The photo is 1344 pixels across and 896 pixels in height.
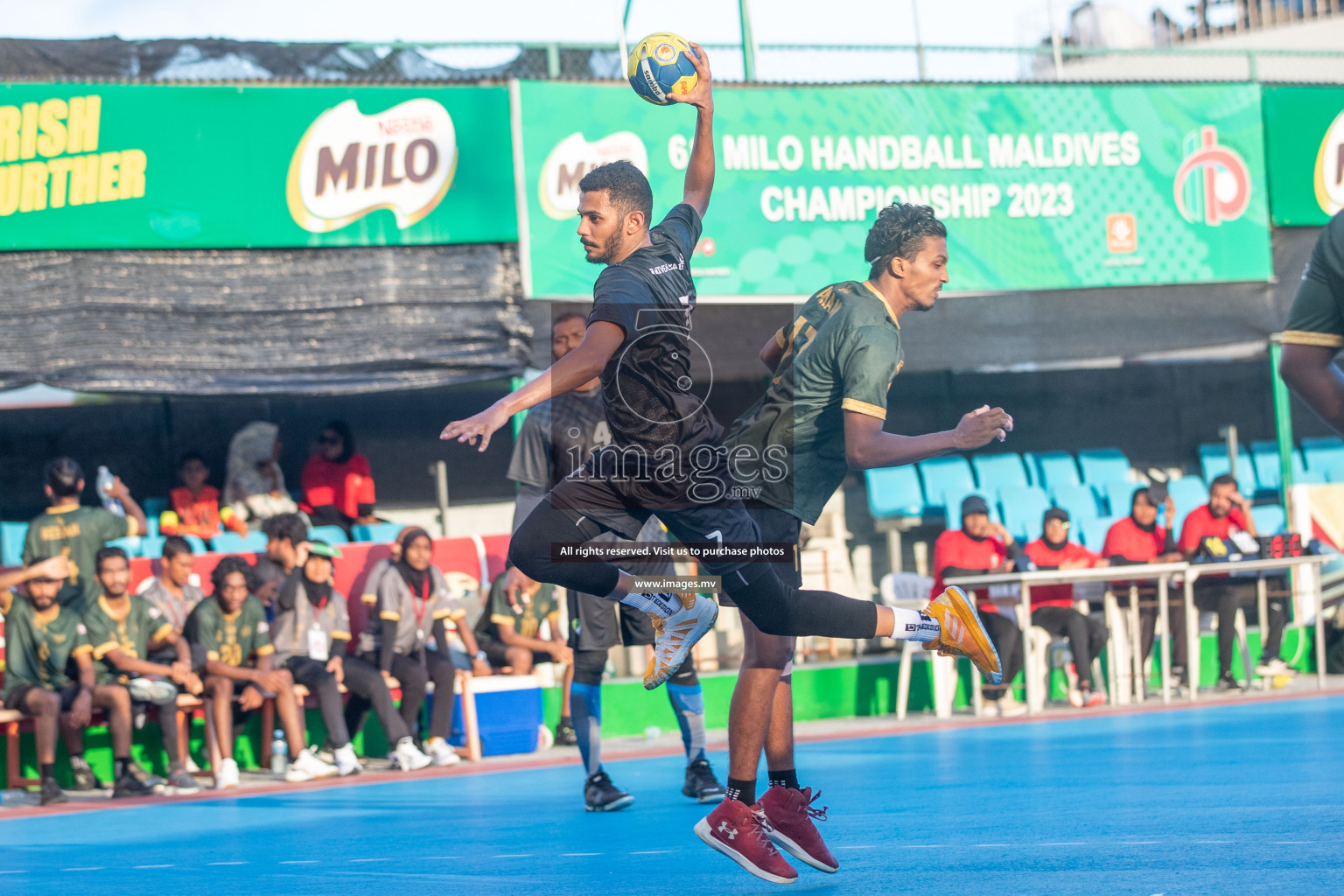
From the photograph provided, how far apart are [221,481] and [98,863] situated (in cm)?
721

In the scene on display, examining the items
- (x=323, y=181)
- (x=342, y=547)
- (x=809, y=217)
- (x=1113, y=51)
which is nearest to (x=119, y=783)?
(x=342, y=547)

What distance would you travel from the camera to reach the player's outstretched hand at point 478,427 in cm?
384

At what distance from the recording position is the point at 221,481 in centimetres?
1229

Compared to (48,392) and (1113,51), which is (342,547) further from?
(1113,51)

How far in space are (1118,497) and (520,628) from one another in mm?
5971

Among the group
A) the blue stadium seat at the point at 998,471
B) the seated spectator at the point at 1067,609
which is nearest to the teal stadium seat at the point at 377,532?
the seated spectator at the point at 1067,609

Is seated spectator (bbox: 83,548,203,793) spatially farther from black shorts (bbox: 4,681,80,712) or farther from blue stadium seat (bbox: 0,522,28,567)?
blue stadium seat (bbox: 0,522,28,567)

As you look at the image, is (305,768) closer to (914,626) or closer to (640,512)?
(640,512)

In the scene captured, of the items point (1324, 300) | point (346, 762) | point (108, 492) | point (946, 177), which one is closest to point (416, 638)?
point (346, 762)

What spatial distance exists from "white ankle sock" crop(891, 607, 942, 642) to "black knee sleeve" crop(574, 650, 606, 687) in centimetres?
203

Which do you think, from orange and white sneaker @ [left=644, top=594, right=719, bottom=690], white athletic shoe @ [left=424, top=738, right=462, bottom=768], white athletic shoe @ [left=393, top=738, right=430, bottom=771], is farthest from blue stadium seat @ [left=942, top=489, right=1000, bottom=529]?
orange and white sneaker @ [left=644, top=594, right=719, bottom=690]

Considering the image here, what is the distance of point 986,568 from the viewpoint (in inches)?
398

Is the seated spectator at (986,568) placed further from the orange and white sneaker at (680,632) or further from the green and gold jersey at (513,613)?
the orange and white sneaker at (680,632)

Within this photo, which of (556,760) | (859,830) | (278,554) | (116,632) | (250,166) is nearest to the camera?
(859,830)
